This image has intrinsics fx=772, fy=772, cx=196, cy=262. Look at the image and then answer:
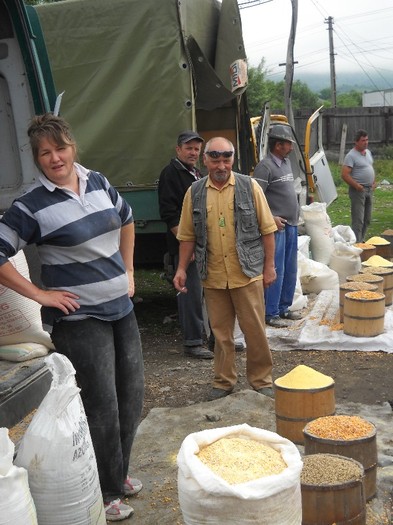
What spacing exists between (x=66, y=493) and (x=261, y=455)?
80cm

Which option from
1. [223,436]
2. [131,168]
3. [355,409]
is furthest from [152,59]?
[223,436]

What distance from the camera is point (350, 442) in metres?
3.88

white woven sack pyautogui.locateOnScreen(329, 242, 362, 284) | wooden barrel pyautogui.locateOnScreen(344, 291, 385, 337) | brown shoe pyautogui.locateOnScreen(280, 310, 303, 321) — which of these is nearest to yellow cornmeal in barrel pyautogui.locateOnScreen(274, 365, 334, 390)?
wooden barrel pyautogui.locateOnScreen(344, 291, 385, 337)

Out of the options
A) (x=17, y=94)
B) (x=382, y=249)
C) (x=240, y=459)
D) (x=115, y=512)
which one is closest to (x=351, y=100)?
(x=382, y=249)

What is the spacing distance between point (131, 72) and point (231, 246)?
8.95 feet

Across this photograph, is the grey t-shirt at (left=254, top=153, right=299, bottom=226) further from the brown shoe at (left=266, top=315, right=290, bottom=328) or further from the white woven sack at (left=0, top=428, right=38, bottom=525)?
the white woven sack at (left=0, top=428, right=38, bottom=525)

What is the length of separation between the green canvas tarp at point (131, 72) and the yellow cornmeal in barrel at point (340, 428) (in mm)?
4007

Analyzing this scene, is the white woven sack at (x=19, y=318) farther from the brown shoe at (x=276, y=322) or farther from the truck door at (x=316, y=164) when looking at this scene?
the truck door at (x=316, y=164)

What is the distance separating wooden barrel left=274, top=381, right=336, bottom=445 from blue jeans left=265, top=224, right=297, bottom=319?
3224 millimetres

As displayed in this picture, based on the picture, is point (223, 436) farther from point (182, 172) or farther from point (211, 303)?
point (182, 172)

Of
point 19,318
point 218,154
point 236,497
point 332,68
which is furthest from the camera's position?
point 332,68

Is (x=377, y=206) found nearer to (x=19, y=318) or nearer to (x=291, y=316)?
(x=291, y=316)

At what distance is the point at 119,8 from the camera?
745 centimetres

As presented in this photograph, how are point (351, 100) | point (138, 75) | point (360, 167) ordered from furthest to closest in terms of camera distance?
1. point (351, 100)
2. point (360, 167)
3. point (138, 75)
